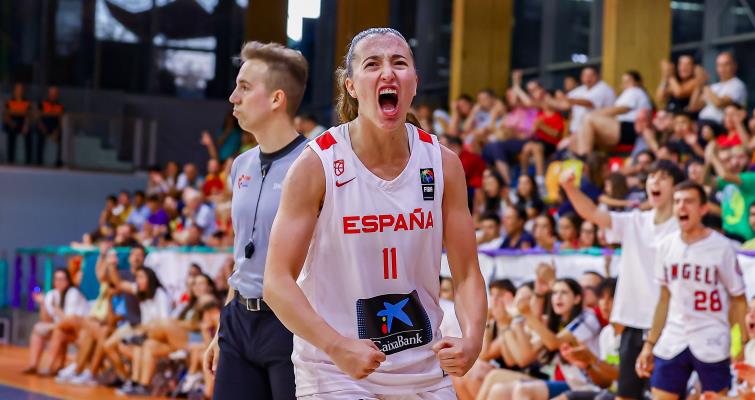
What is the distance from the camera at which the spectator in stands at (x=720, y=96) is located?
452 inches

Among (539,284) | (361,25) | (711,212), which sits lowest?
(539,284)

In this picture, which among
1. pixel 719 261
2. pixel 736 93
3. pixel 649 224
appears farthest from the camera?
pixel 736 93

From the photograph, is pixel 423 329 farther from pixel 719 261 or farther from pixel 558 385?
pixel 558 385

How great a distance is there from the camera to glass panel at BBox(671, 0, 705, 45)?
1614cm

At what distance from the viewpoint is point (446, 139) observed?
14.0 metres

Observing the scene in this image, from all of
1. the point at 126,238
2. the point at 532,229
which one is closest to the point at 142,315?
the point at 126,238

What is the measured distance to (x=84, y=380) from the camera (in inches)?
508

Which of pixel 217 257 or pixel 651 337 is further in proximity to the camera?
pixel 217 257

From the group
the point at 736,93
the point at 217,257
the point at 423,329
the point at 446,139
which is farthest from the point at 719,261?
the point at 446,139

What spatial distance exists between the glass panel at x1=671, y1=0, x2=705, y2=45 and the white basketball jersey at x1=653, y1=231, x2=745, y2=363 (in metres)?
9.90

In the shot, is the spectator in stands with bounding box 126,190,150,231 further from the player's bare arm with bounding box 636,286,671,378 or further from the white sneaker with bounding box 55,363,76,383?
the player's bare arm with bounding box 636,286,671,378

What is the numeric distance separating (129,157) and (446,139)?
9351 mm

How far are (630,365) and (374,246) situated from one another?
446 centimetres

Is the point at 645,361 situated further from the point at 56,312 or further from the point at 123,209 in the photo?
the point at 123,209
